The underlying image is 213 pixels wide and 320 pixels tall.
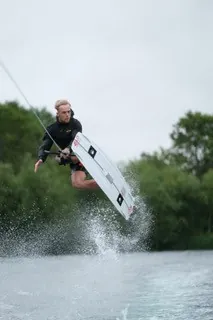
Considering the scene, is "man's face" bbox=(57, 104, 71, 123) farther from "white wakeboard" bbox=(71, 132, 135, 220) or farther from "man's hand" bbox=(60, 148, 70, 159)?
"man's hand" bbox=(60, 148, 70, 159)

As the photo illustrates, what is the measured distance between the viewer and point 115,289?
33562 mm

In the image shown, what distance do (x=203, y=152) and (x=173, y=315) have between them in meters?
51.1

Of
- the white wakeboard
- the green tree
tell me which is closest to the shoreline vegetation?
the green tree

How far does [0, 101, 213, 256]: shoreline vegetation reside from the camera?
56.0 m

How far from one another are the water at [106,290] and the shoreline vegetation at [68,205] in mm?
5683

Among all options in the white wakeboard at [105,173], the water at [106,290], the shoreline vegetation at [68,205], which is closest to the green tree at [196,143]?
the shoreline vegetation at [68,205]

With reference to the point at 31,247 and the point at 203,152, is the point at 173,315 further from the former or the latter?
the point at 203,152

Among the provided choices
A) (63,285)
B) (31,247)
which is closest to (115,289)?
(63,285)

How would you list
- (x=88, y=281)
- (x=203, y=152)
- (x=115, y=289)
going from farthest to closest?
(x=203, y=152)
(x=88, y=281)
(x=115, y=289)

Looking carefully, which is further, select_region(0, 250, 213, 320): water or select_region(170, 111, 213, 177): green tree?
select_region(170, 111, 213, 177): green tree

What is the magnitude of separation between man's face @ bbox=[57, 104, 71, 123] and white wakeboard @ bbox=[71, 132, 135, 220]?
438mm

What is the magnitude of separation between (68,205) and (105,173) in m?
35.2

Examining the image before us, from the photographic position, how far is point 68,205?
58375 millimetres

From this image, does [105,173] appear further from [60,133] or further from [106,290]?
[106,290]
